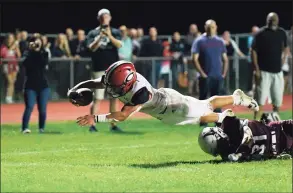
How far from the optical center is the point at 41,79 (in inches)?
726

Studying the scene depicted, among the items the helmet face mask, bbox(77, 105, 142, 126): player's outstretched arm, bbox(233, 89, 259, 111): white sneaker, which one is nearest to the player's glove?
the helmet face mask

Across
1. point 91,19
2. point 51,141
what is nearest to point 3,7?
point 91,19

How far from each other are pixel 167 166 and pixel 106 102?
15.3 m

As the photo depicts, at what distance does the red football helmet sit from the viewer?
1160 cm

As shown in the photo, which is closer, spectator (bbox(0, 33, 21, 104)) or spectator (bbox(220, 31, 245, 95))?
spectator (bbox(0, 33, 21, 104))

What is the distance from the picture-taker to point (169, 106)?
12.3 metres

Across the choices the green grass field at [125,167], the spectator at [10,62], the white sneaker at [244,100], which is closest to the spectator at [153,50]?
the spectator at [10,62]

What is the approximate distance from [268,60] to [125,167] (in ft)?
22.4

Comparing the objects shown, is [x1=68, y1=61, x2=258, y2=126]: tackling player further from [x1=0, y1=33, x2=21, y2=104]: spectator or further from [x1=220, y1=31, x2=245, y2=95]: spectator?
[x1=220, y1=31, x2=245, y2=95]: spectator

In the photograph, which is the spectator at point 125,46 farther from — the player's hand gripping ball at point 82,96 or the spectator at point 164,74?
the player's hand gripping ball at point 82,96

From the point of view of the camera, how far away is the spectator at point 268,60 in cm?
1773

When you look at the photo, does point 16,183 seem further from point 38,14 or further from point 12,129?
point 38,14

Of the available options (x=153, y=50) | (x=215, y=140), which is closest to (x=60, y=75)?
(x=153, y=50)

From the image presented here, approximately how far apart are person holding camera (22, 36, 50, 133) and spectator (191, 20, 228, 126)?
3263 mm
